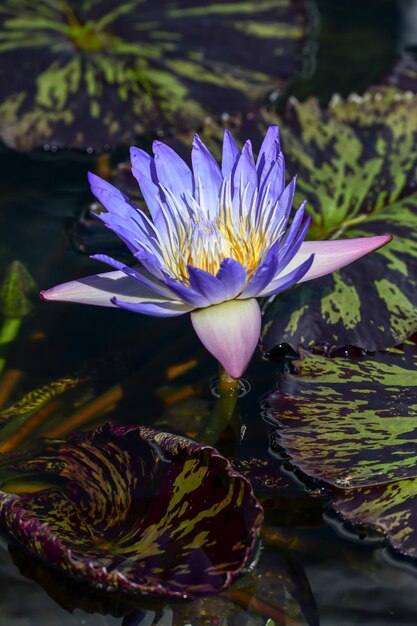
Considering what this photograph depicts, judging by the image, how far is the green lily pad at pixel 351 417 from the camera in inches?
83.8

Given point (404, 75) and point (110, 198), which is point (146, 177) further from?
point (404, 75)

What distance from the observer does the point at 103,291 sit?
6.98 feet

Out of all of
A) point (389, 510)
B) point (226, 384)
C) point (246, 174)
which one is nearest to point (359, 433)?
point (389, 510)

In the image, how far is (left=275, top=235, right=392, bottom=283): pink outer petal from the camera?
212 cm

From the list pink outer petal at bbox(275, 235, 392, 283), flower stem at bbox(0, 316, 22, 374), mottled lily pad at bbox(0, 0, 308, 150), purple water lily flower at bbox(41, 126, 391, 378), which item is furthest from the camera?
mottled lily pad at bbox(0, 0, 308, 150)

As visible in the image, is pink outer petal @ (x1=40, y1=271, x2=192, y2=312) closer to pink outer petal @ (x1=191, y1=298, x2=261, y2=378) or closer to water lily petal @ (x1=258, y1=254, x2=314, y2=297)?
pink outer petal @ (x1=191, y1=298, x2=261, y2=378)

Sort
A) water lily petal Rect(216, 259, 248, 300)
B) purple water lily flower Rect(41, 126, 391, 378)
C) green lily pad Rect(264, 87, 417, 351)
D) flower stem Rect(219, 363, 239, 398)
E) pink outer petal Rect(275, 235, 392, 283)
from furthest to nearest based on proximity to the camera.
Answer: green lily pad Rect(264, 87, 417, 351) → flower stem Rect(219, 363, 239, 398) → pink outer petal Rect(275, 235, 392, 283) → purple water lily flower Rect(41, 126, 391, 378) → water lily petal Rect(216, 259, 248, 300)

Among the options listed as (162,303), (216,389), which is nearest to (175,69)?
(216,389)

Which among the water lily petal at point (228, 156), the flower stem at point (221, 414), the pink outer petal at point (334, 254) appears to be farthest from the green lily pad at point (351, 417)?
the water lily petal at point (228, 156)

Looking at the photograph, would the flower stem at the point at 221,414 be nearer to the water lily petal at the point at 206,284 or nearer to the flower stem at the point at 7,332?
the water lily petal at the point at 206,284

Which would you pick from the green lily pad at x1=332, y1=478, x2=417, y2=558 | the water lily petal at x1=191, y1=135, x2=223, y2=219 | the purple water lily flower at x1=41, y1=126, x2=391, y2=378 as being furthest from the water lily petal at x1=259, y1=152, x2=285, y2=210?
the green lily pad at x1=332, y1=478, x2=417, y2=558

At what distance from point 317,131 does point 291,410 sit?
1.17 m

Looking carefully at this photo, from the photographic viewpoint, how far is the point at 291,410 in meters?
2.32

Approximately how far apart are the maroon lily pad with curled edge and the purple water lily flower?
30cm
